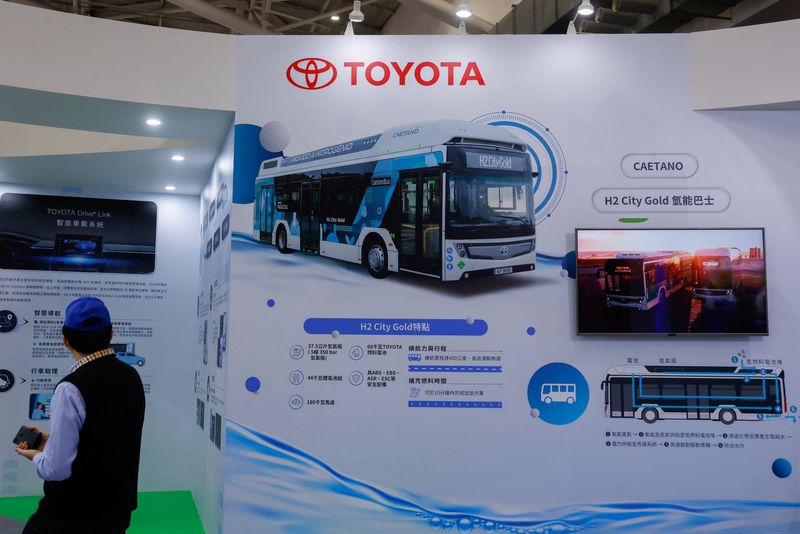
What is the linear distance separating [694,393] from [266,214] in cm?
304

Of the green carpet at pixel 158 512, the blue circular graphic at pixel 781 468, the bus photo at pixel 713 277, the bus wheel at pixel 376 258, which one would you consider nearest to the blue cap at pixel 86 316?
the bus wheel at pixel 376 258

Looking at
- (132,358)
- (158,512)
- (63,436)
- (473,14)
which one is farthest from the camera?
(473,14)

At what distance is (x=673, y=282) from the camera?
473 centimetres

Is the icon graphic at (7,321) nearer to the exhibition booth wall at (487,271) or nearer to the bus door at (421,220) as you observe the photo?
the exhibition booth wall at (487,271)

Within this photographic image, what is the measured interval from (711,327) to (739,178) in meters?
1.04

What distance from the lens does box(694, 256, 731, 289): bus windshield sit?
15.5ft

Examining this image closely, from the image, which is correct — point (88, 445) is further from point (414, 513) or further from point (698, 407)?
point (698, 407)

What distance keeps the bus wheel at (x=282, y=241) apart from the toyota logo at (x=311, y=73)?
0.99 meters

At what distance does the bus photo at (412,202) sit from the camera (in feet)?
15.5

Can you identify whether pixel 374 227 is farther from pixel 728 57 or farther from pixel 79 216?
pixel 79 216

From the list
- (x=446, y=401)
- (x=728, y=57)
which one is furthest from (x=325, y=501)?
(x=728, y=57)

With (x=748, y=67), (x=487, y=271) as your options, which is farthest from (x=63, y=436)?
(x=748, y=67)

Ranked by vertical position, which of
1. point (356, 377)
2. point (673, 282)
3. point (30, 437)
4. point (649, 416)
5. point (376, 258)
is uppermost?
point (376, 258)

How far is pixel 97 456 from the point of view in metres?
2.73
